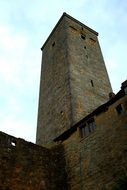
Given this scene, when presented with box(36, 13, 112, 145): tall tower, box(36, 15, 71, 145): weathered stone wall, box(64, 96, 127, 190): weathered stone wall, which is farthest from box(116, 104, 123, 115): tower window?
box(36, 15, 71, 145): weathered stone wall

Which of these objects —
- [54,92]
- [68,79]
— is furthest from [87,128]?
[54,92]

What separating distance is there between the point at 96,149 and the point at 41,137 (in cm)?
750

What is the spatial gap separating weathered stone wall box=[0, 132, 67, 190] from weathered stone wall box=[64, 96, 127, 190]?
61 cm

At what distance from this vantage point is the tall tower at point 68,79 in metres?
16.4

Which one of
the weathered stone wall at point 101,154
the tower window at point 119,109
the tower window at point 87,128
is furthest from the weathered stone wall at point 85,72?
the tower window at point 119,109

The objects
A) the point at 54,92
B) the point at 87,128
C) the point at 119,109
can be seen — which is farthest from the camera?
the point at 54,92

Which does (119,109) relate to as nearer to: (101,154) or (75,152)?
(101,154)

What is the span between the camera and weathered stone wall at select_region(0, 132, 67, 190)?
10.3 metres

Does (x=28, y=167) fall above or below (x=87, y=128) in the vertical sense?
below

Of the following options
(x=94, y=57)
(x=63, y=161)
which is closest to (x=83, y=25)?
(x=94, y=57)

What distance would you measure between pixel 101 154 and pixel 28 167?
3261 mm

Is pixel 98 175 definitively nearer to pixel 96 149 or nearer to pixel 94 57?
pixel 96 149

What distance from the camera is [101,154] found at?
10578mm

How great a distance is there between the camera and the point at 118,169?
30.9 feet
